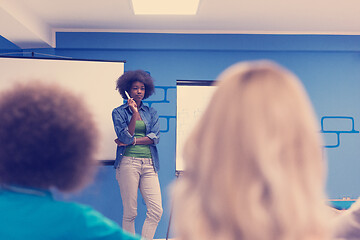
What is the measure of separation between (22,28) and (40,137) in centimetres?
300

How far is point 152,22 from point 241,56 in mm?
1113

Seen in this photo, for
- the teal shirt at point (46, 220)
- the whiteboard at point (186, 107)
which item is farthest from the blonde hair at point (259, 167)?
the whiteboard at point (186, 107)

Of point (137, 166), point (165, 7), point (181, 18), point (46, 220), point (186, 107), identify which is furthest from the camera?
point (186, 107)

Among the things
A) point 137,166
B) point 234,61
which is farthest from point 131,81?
point 234,61

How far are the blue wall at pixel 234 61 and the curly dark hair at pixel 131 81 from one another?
0.48 m

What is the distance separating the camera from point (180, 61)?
4070mm

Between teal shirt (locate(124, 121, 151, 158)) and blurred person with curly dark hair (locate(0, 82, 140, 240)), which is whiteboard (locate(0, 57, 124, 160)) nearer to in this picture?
teal shirt (locate(124, 121, 151, 158))

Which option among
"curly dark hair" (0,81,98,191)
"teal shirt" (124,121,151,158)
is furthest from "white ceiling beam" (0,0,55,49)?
"curly dark hair" (0,81,98,191)

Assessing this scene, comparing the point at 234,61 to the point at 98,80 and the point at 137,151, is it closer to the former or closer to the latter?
the point at 98,80

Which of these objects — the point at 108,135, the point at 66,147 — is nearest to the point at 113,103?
the point at 108,135

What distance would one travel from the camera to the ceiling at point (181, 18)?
321 centimetres

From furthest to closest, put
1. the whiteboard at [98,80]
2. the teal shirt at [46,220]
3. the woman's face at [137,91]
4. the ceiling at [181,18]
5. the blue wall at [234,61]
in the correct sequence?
the blue wall at [234,61] < the whiteboard at [98,80] < the woman's face at [137,91] < the ceiling at [181,18] < the teal shirt at [46,220]

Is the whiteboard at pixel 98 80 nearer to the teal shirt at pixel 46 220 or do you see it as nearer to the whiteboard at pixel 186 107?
the whiteboard at pixel 186 107

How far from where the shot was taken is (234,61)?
409 centimetres
